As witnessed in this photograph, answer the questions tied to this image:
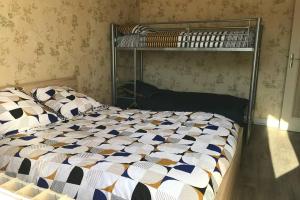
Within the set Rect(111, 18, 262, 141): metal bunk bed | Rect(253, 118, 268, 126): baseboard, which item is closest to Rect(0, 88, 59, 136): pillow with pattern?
Rect(111, 18, 262, 141): metal bunk bed

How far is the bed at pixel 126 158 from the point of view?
119cm

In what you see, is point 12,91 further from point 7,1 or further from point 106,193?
point 106,193

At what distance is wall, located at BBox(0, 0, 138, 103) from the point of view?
215 cm

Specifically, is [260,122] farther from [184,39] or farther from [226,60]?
[184,39]

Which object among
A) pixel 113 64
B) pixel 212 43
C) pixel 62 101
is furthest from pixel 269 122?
pixel 62 101

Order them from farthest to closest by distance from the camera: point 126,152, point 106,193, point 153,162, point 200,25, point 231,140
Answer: point 200,25 → point 231,140 → point 126,152 → point 153,162 → point 106,193

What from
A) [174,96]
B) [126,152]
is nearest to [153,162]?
[126,152]

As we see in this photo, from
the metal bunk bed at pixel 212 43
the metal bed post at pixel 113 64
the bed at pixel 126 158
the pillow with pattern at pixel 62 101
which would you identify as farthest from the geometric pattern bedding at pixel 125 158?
the metal bed post at pixel 113 64

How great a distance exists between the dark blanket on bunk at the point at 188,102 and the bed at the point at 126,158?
0.81 m

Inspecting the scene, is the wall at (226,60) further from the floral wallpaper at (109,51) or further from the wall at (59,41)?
the wall at (59,41)

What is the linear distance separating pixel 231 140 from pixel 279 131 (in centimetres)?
207

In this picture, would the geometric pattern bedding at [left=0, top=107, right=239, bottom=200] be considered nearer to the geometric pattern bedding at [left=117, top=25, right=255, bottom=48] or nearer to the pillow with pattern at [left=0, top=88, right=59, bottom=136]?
the pillow with pattern at [left=0, top=88, right=59, bottom=136]

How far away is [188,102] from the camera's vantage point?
3.08 metres

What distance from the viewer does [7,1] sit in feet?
6.81
